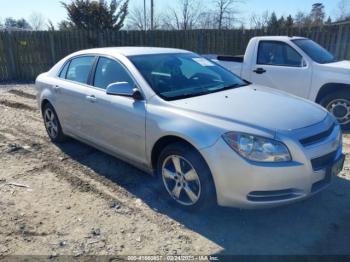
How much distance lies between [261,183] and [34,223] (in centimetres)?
232

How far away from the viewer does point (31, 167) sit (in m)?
4.78

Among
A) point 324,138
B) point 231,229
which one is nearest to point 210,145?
point 231,229

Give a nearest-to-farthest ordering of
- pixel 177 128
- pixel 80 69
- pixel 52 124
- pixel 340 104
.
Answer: pixel 177 128
pixel 80 69
pixel 52 124
pixel 340 104

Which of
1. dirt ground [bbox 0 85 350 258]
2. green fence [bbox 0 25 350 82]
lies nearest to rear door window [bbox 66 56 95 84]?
dirt ground [bbox 0 85 350 258]

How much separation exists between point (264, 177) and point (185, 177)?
834 mm

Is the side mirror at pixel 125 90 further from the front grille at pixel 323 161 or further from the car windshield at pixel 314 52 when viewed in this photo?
the car windshield at pixel 314 52

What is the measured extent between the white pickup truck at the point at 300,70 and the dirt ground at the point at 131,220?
1909 mm

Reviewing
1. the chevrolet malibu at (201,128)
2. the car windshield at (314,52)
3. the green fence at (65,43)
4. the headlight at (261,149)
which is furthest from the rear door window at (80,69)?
the green fence at (65,43)

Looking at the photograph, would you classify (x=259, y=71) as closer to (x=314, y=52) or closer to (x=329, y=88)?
(x=314, y=52)

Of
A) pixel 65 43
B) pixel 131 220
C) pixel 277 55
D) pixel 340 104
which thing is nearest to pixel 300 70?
pixel 277 55

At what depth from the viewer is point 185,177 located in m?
3.36

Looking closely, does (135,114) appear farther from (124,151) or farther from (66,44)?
(66,44)

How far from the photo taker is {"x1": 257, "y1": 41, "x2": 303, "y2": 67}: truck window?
21.5 feet

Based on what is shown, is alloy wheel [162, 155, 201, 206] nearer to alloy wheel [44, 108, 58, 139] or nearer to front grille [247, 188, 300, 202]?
front grille [247, 188, 300, 202]
